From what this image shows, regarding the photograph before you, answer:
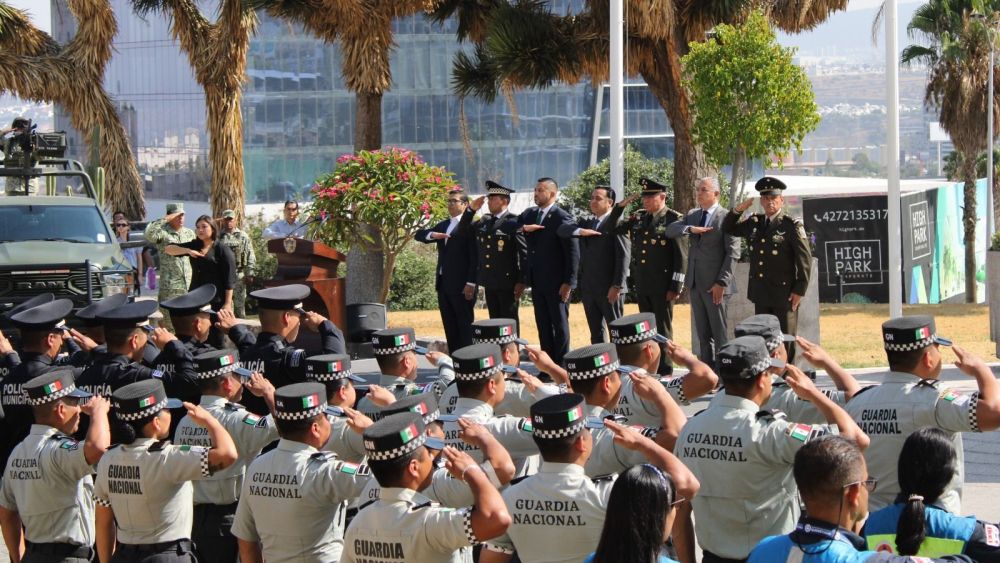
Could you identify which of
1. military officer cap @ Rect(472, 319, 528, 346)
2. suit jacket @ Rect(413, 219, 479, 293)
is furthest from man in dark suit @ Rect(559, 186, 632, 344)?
military officer cap @ Rect(472, 319, 528, 346)

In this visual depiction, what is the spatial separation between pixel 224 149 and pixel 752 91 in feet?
31.0

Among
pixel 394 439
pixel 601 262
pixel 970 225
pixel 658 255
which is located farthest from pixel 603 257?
pixel 970 225

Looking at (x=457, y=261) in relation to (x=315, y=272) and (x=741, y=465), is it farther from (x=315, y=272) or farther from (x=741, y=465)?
(x=741, y=465)

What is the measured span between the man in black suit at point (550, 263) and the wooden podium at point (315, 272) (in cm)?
300

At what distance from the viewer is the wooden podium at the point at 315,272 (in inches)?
595

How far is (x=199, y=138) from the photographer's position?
1746 inches

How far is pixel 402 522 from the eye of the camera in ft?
14.7

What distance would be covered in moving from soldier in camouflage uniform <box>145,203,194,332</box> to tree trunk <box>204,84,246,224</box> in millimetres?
8066

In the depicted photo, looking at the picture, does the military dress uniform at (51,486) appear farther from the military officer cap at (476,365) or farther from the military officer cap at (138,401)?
the military officer cap at (476,365)

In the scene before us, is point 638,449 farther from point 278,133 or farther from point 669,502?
point 278,133

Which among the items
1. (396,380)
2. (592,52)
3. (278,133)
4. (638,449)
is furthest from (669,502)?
(278,133)

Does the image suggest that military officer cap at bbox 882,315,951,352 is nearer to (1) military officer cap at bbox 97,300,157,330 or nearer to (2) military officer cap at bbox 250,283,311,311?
(2) military officer cap at bbox 250,283,311,311

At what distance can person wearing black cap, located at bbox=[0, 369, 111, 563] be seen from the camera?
20.2 ft

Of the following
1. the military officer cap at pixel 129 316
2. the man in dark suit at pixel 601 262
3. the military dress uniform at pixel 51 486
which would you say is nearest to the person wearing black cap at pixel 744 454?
the military dress uniform at pixel 51 486
